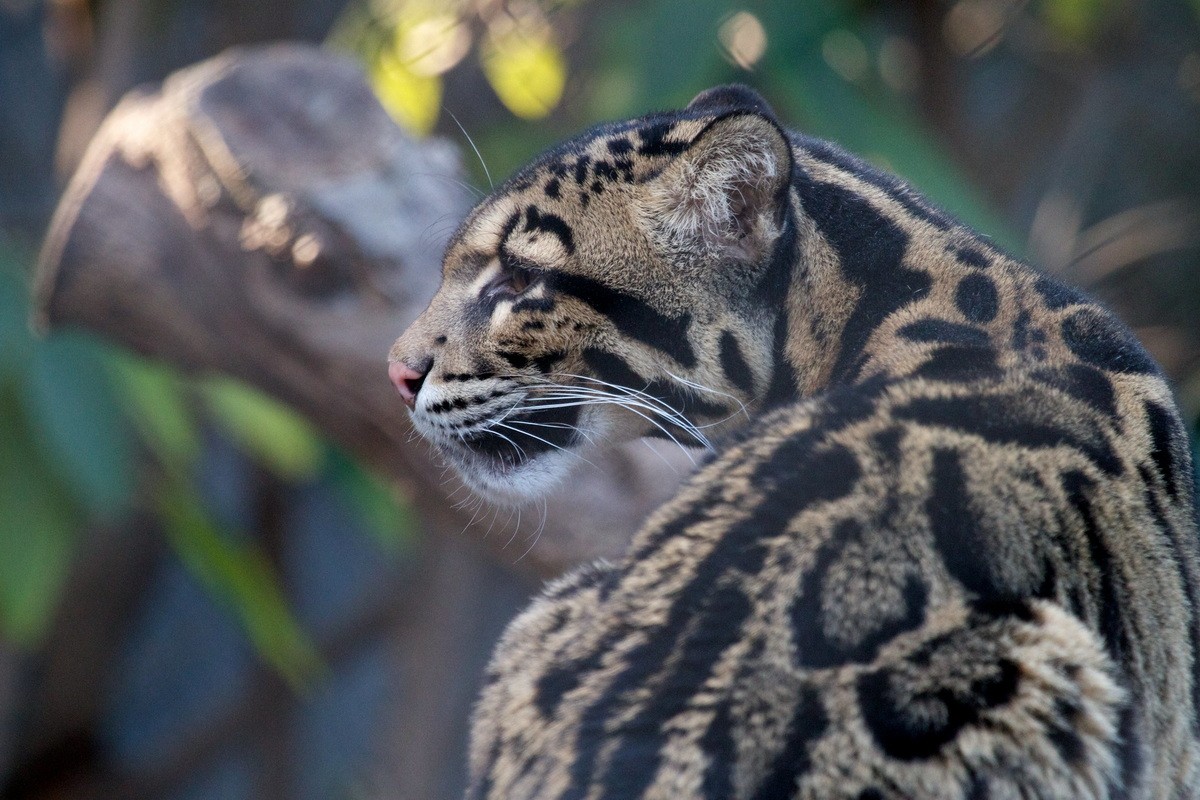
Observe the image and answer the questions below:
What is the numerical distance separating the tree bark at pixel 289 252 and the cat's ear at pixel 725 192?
123 cm

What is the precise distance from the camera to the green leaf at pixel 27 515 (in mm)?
4375

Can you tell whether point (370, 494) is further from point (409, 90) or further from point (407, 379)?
point (407, 379)

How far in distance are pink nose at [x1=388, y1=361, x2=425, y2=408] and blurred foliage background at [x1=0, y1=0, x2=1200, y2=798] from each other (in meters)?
1.88

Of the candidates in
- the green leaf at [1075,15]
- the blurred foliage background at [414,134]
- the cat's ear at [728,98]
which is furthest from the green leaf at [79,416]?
the green leaf at [1075,15]

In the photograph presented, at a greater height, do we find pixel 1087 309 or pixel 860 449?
pixel 1087 309

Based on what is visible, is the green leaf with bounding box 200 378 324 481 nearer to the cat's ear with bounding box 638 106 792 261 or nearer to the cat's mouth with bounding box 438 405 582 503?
the cat's mouth with bounding box 438 405 582 503

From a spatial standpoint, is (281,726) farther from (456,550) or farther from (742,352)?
(742,352)

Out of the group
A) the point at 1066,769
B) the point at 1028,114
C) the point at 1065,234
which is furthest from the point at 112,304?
the point at 1028,114

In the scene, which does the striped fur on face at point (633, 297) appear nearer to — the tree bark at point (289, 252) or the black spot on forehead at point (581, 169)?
the black spot on forehead at point (581, 169)

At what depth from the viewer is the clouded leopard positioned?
153 cm

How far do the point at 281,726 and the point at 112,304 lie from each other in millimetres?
3596

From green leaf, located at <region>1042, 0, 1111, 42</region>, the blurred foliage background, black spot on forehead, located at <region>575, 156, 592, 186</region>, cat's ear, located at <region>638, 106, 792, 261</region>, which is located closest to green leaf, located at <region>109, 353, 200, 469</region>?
the blurred foliage background

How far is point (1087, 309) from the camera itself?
2.16 meters

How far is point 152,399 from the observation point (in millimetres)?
4602
